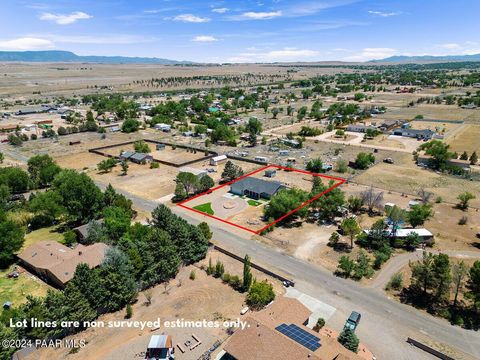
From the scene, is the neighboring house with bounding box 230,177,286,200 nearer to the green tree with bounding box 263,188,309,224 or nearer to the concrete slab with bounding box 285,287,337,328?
the green tree with bounding box 263,188,309,224

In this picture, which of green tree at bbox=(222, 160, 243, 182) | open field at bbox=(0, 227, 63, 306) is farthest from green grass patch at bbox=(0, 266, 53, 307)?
green tree at bbox=(222, 160, 243, 182)

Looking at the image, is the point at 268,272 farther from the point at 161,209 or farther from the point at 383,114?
the point at 383,114

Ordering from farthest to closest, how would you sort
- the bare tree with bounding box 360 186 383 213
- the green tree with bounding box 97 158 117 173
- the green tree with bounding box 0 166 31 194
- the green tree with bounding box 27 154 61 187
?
the green tree with bounding box 97 158 117 173, the green tree with bounding box 27 154 61 187, the green tree with bounding box 0 166 31 194, the bare tree with bounding box 360 186 383 213

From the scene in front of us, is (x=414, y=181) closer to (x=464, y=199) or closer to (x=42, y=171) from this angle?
(x=464, y=199)

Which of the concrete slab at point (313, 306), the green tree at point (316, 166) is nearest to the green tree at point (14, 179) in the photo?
the concrete slab at point (313, 306)

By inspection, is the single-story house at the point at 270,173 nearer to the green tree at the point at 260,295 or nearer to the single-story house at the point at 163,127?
the green tree at the point at 260,295

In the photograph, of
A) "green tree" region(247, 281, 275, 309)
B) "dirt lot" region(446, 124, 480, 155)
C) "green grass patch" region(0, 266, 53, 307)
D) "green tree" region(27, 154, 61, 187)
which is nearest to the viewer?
"green tree" region(247, 281, 275, 309)

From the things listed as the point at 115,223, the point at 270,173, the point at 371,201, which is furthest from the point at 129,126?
the point at 371,201
